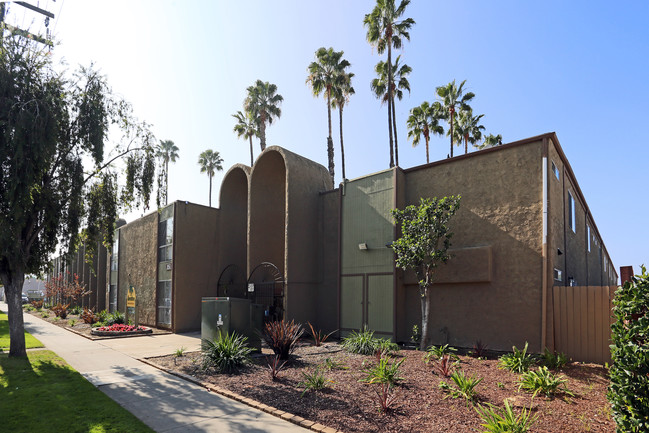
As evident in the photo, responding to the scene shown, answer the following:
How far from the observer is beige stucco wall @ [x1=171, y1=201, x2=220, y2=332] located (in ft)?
60.5

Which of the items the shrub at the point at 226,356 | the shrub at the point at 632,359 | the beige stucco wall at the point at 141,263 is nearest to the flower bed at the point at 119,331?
the beige stucco wall at the point at 141,263

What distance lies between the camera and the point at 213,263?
19.7 m

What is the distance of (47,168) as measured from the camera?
11562 mm

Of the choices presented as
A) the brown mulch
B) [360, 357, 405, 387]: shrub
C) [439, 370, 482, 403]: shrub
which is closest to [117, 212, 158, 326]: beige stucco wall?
the brown mulch

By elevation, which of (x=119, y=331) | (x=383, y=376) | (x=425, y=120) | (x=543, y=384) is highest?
(x=425, y=120)

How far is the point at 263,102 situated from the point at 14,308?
86.0ft

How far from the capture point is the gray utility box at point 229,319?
Result: 10719 mm

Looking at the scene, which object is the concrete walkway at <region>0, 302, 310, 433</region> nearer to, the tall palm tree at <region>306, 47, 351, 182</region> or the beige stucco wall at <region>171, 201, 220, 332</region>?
the beige stucco wall at <region>171, 201, 220, 332</region>

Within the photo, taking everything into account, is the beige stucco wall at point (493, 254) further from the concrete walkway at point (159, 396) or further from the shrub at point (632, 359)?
the concrete walkway at point (159, 396)

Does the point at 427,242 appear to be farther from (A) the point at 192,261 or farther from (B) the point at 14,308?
(A) the point at 192,261

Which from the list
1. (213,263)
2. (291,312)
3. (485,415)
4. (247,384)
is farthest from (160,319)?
(485,415)

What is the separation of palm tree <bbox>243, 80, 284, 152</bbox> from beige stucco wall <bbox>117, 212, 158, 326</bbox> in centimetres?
1461

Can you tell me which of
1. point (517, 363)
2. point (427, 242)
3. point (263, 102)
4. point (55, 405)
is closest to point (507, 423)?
point (517, 363)

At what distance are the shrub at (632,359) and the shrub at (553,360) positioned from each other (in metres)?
5.15
